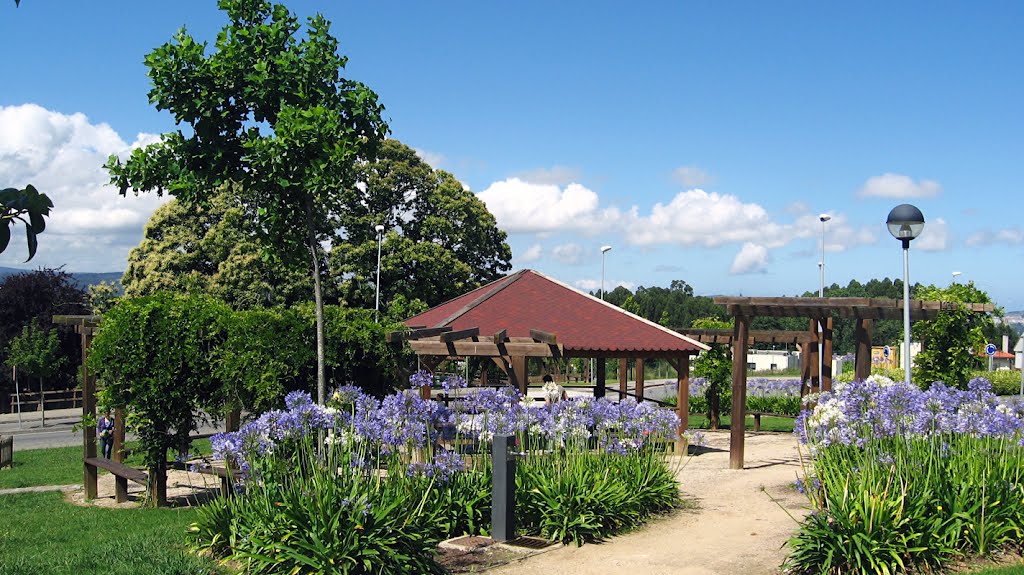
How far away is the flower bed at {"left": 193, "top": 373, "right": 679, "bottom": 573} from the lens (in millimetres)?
7238

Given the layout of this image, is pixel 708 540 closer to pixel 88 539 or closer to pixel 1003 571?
pixel 1003 571

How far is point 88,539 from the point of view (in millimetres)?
9508

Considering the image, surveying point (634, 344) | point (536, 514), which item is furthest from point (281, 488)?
point (634, 344)

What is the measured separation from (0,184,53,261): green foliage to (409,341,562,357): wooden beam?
12.6 metres

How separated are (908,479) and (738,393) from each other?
706cm

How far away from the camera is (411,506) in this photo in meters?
8.21

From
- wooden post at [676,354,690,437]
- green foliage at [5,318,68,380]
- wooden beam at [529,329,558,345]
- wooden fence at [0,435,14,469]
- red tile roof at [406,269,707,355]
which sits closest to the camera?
wooden beam at [529,329,558,345]

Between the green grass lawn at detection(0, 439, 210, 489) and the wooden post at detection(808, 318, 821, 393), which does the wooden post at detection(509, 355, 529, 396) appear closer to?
the green grass lawn at detection(0, 439, 210, 489)

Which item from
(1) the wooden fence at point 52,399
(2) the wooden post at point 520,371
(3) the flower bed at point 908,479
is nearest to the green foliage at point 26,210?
(3) the flower bed at point 908,479

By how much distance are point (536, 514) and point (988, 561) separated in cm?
414

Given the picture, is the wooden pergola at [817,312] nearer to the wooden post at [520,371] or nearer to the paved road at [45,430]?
the wooden post at [520,371]

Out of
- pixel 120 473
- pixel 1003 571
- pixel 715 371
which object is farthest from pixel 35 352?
pixel 1003 571

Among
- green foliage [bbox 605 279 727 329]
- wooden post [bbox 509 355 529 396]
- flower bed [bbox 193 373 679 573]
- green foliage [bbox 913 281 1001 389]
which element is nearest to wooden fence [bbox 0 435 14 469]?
wooden post [bbox 509 355 529 396]

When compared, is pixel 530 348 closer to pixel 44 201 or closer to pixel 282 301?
pixel 44 201
